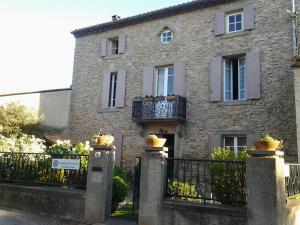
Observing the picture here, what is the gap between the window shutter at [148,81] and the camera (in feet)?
48.4

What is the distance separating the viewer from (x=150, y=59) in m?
15.1

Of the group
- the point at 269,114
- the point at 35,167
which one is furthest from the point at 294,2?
the point at 35,167

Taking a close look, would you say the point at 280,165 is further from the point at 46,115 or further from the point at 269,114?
the point at 46,115

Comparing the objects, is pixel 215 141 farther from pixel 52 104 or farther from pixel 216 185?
pixel 52 104

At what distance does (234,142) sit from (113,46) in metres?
8.19

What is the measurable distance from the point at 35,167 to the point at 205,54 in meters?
8.25

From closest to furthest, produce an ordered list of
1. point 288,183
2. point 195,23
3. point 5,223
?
1. point 288,183
2. point 5,223
3. point 195,23

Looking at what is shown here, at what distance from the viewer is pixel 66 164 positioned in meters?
8.15

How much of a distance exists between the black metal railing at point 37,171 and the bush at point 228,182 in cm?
319

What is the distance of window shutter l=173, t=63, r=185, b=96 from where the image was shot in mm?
13922

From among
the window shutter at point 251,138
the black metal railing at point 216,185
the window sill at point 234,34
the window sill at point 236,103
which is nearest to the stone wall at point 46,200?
the black metal railing at point 216,185

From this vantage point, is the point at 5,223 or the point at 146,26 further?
the point at 146,26

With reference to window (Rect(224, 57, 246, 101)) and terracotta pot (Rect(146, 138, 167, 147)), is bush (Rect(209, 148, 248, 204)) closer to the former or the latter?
terracotta pot (Rect(146, 138, 167, 147))

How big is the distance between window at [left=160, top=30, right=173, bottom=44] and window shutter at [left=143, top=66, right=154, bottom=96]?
137 cm
